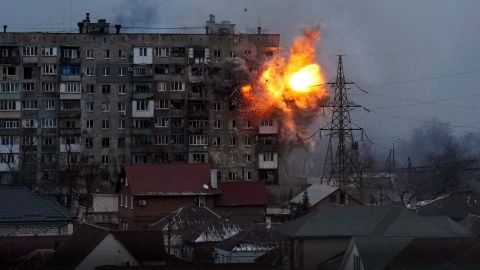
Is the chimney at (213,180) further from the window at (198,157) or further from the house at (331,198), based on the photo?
the window at (198,157)

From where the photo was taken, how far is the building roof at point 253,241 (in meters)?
44.3

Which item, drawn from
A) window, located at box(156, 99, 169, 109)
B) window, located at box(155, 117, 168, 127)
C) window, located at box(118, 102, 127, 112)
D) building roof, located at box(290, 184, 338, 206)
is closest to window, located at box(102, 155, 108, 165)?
window, located at box(118, 102, 127, 112)

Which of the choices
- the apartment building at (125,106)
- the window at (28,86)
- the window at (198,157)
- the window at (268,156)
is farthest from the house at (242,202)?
the window at (28,86)

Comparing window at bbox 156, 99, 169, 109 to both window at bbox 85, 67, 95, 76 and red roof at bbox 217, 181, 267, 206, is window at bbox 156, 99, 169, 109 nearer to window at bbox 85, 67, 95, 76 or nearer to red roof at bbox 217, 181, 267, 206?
window at bbox 85, 67, 95, 76

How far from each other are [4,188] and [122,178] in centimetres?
1759

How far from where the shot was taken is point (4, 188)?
147 feet

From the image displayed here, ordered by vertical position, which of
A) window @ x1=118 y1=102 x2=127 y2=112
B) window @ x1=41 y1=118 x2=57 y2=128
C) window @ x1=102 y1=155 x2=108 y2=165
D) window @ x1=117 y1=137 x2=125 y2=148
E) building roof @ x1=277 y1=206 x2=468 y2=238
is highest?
window @ x1=118 y1=102 x2=127 y2=112

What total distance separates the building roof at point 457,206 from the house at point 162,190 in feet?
46.3

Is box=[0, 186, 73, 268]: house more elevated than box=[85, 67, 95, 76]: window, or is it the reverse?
box=[85, 67, 95, 76]: window

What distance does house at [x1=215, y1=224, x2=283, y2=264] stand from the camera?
43.7 meters

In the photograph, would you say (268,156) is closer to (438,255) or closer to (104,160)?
(104,160)

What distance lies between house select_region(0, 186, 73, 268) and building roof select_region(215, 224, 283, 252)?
783 centimetres

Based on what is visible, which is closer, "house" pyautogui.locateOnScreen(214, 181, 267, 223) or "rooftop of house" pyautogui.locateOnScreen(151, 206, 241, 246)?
"rooftop of house" pyautogui.locateOnScreen(151, 206, 241, 246)

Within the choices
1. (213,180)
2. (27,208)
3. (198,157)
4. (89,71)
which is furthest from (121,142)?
(27,208)
